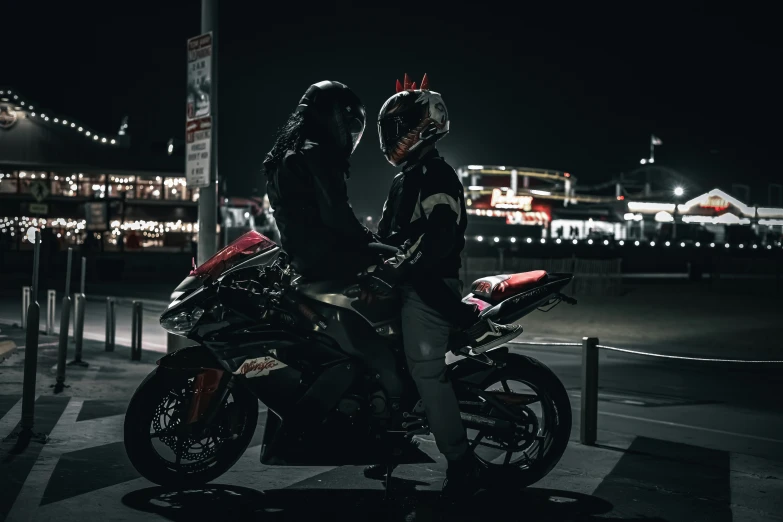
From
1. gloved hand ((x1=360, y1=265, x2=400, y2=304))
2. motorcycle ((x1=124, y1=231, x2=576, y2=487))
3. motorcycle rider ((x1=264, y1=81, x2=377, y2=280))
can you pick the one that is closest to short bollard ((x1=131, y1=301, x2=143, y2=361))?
motorcycle ((x1=124, y1=231, x2=576, y2=487))

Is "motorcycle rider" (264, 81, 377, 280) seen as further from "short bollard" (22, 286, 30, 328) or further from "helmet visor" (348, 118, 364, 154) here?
"short bollard" (22, 286, 30, 328)

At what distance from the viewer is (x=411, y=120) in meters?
5.75

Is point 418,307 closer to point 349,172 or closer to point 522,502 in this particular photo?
point 349,172

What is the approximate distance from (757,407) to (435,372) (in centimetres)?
634

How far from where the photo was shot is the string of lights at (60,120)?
2725 inches

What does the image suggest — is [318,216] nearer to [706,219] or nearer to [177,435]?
[177,435]

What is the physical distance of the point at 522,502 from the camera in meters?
5.89

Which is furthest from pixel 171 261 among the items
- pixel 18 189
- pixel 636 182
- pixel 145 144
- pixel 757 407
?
pixel 636 182

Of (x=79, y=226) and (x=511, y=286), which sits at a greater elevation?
(x=79, y=226)

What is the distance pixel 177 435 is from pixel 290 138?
1819 mm

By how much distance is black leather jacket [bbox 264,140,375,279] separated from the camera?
5.46m

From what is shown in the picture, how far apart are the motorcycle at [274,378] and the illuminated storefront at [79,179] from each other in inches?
2369

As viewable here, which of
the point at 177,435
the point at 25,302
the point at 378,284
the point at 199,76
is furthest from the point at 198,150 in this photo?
the point at 25,302

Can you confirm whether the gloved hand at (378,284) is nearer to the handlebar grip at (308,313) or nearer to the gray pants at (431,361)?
the gray pants at (431,361)
